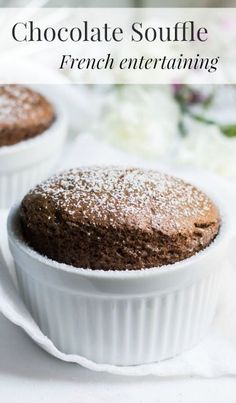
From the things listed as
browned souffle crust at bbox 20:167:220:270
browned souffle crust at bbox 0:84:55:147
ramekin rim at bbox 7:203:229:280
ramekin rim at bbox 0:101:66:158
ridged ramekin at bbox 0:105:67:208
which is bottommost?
ridged ramekin at bbox 0:105:67:208

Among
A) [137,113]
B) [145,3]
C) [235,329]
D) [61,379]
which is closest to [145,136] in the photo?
[137,113]

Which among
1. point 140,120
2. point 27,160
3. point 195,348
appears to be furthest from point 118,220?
point 140,120

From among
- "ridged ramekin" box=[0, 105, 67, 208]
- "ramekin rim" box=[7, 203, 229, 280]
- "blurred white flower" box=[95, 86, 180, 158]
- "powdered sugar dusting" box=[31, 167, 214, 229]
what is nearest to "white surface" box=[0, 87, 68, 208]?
"ridged ramekin" box=[0, 105, 67, 208]

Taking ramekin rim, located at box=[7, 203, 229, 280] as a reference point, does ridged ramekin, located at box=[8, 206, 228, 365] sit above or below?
below

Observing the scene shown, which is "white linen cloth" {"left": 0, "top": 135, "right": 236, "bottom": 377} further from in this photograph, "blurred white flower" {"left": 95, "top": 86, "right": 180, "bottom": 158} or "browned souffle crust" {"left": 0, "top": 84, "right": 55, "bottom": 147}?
"blurred white flower" {"left": 95, "top": 86, "right": 180, "bottom": 158}

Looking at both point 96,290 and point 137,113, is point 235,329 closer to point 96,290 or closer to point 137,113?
point 96,290

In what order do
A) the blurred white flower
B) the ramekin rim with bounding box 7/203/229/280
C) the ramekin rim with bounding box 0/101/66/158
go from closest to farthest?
the ramekin rim with bounding box 7/203/229/280 < the ramekin rim with bounding box 0/101/66/158 < the blurred white flower
